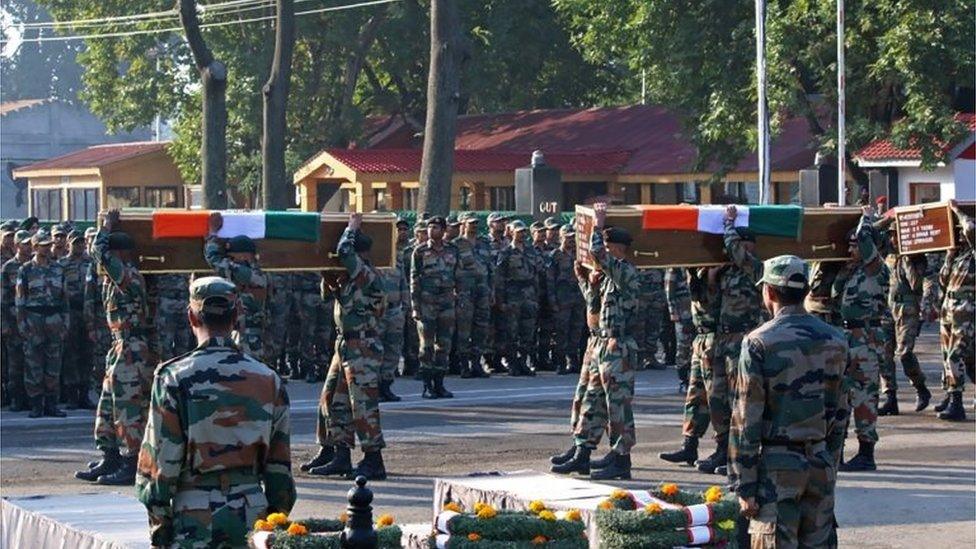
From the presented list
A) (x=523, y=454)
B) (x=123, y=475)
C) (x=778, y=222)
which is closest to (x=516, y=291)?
(x=523, y=454)

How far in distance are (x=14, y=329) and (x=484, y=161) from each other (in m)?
29.7

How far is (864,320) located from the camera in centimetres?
1630

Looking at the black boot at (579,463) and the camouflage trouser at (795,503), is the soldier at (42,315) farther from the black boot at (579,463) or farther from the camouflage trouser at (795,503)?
the camouflage trouser at (795,503)

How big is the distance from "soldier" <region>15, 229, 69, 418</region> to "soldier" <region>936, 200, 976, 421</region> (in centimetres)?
934

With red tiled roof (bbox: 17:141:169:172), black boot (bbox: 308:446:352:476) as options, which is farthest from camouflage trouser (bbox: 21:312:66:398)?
red tiled roof (bbox: 17:141:169:172)

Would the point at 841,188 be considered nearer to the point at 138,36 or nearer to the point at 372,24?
the point at 372,24

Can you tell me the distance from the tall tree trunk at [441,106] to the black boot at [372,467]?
64.2 feet

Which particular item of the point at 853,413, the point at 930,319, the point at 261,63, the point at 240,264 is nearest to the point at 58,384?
the point at 240,264

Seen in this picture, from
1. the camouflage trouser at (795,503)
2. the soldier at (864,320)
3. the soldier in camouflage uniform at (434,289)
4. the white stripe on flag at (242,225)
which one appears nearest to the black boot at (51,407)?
the soldier in camouflage uniform at (434,289)

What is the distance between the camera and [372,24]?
5328 cm

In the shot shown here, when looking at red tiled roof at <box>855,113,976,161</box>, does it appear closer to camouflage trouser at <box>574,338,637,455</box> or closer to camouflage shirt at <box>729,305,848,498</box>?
camouflage trouser at <box>574,338,637,455</box>

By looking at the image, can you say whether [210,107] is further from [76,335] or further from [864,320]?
[864,320]

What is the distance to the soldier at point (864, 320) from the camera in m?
15.5

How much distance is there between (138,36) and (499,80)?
1094 centimetres
